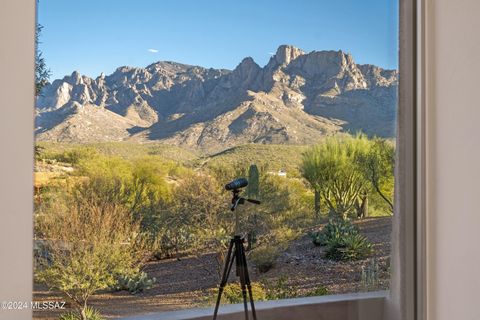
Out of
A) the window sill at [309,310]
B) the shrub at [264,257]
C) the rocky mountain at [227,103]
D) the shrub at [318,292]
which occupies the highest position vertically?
the rocky mountain at [227,103]

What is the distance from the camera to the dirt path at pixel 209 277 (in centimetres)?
244

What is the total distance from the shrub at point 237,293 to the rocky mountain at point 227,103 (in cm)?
67

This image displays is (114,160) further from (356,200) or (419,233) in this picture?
(419,233)

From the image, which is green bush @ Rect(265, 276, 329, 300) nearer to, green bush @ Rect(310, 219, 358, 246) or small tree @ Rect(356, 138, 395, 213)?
green bush @ Rect(310, 219, 358, 246)

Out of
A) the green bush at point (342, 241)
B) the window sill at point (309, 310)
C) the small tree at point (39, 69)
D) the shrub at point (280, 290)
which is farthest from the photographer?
the green bush at point (342, 241)

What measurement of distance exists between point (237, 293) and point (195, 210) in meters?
0.46

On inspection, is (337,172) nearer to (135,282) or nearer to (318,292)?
(318,292)

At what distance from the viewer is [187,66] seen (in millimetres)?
2613

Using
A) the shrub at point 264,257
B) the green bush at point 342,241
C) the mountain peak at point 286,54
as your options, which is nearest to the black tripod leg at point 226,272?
the shrub at point 264,257

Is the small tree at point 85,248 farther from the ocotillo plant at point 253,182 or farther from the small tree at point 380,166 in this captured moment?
the small tree at point 380,166

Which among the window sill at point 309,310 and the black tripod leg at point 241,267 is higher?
the black tripod leg at point 241,267

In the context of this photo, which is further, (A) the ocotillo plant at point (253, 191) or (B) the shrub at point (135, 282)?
(A) the ocotillo plant at point (253, 191)

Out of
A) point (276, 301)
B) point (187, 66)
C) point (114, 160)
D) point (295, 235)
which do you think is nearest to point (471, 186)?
point (295, 235)

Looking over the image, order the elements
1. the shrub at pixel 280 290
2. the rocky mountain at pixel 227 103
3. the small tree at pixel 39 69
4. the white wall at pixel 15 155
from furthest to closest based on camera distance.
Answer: the shrub at pixel 280 290, the rocky mountain at pixel 227 103, the small tree at pixel 39 69, the white wall at pixel 15 155
